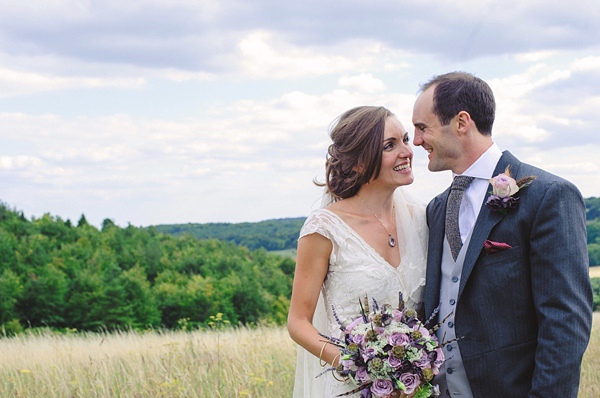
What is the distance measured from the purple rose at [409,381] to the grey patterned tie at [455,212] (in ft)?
2.34

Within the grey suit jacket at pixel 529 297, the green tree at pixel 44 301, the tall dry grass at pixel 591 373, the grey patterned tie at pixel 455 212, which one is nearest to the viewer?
the grey suit jacket at pixel 529 297

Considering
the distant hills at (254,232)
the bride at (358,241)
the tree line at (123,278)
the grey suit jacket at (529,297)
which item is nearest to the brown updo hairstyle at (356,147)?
the bride at (358,241)

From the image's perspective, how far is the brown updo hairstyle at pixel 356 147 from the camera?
4.23m

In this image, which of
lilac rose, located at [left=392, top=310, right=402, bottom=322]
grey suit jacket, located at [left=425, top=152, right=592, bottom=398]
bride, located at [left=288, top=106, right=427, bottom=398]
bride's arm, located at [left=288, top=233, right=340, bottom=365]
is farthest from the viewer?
bride, located at [left=288, top=106, right=427, bottom=398]

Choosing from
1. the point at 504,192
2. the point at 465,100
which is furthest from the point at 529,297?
the point at 465,100

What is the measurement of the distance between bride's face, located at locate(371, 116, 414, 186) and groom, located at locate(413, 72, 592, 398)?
40 centimetres

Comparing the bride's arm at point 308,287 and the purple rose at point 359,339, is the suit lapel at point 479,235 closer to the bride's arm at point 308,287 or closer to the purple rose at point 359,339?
the purple rose at point 359,339

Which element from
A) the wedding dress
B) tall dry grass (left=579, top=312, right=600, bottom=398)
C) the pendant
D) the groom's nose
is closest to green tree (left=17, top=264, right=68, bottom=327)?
tall dry grass (left=579, top=312, right=600, bottom=398)

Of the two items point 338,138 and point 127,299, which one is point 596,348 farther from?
point 127,299

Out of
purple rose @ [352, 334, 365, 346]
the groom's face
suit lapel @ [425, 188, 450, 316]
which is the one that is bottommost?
purple rose @ [352, 334, 365, 346]

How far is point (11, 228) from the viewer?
49.2 metres

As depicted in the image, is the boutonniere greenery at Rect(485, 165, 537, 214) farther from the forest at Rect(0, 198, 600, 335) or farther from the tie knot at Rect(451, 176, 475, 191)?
the forest at Rect(0, 198, 600, 335)

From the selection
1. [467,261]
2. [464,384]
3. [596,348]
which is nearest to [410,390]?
[464,384]

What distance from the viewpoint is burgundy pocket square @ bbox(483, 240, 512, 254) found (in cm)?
337
